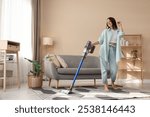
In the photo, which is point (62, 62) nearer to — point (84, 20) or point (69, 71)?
point (69, 71)

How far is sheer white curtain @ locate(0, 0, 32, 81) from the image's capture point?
15.9 feet

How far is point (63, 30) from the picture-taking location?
6586mm

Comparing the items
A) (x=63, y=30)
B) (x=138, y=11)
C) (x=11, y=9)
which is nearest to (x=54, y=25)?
(x=63, y=30)

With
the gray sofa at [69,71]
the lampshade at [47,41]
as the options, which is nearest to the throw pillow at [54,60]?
the gray sofa at [69,71]

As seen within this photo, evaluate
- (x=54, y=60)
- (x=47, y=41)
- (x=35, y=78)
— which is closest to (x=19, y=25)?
(x=47, y=41)

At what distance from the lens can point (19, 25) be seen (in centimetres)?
545

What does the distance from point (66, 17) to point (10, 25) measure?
6.54 feet

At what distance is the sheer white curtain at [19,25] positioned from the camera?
15.9ft

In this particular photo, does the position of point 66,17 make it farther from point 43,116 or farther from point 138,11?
point 43,116

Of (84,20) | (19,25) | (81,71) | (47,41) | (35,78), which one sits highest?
(84,20)

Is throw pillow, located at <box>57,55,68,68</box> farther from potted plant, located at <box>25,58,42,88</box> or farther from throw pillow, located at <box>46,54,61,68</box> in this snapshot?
potted plant, located at <box>25,58,42,88</box>

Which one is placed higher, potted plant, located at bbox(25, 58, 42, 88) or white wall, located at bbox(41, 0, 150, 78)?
white wall, located at bbox(41, 0, 150, 78)

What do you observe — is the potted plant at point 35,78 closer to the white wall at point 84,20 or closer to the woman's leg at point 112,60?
the woman's leg at point 112,60

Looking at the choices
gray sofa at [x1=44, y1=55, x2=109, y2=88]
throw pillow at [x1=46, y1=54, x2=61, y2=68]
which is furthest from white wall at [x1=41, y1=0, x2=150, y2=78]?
throw pillow at [x1=46, y1=54, x2=61, y2=68]
